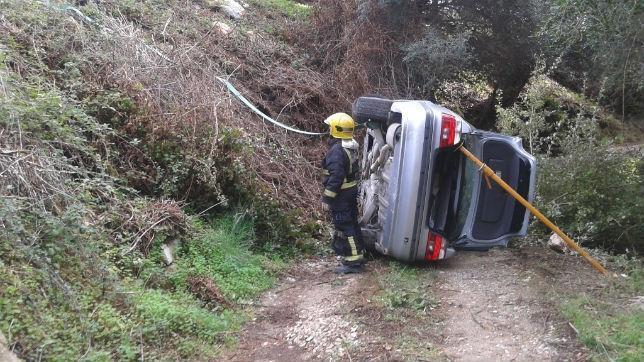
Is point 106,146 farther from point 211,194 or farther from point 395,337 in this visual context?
point 395,337

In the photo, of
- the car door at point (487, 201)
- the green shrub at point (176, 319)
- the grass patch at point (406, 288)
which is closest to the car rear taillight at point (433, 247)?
the grass patch at point (406, 288)

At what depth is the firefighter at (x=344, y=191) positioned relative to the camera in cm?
596

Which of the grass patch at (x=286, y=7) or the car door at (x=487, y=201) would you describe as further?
the grass patch at (x=286, y=7)

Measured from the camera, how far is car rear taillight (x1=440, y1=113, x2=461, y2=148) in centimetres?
545

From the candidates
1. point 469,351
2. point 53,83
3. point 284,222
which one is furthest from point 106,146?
point 469,351

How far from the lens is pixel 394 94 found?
31.0 ft

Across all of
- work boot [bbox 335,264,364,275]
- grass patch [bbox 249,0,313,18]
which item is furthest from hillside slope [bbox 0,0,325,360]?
grass patch [bbox 249,0,313,18]

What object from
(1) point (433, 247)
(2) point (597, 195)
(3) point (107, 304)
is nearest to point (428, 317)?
(1) point (433, 247)

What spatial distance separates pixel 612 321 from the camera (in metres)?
4.20

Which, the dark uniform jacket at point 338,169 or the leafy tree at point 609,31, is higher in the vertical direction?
the leafy tree at point 609,31

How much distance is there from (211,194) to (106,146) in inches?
44.7

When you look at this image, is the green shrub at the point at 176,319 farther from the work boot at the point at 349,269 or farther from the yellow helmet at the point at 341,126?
the yellow helmet at the point at 341,126

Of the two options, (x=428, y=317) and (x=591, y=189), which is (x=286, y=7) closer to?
Result: (x=591, y=189)

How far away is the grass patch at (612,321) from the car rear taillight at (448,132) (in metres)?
1.72
